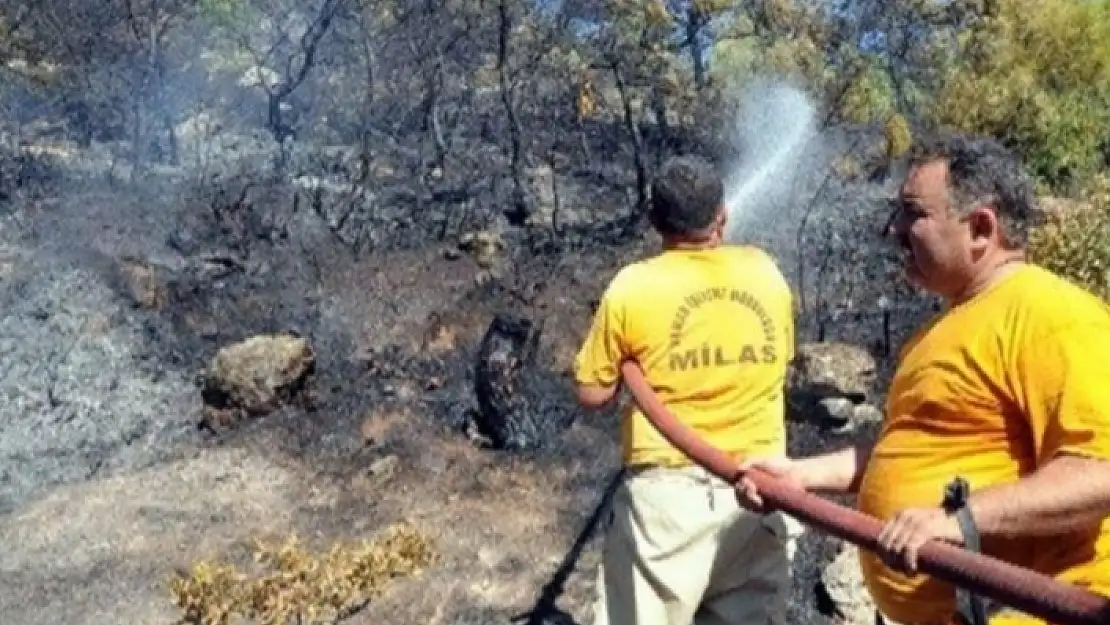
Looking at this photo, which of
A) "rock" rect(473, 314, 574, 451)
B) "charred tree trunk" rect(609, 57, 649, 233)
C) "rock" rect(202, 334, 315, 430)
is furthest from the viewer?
"charred tree trunk" rect(609, 57, 649, 233)

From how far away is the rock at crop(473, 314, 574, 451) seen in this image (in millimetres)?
8031

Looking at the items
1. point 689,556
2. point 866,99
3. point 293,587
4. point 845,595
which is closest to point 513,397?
point 293,587

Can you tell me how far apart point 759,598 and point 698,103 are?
12.8 meters

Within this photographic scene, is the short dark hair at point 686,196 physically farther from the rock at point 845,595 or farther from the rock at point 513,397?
the rock at point 513,397

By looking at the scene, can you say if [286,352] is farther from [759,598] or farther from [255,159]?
[255,159]

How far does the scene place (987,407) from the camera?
199cm

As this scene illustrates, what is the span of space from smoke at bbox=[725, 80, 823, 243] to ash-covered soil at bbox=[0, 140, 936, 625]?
1535mm

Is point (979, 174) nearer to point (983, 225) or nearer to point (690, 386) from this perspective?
point (983, 225)

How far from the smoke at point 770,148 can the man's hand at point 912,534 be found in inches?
494

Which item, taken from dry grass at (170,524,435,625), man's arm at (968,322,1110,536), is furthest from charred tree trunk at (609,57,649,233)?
man's arm at (968,322,1110,536)

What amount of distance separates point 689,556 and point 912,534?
172 cm

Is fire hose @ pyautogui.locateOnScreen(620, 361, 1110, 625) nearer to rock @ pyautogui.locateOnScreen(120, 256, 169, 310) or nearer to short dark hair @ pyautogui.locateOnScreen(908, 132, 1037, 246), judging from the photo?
short dark hair @ pyautogui.locateOnScreen(908, 132, 1037, 246)

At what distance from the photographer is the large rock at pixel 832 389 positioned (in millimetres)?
8172

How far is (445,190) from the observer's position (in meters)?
14.8
